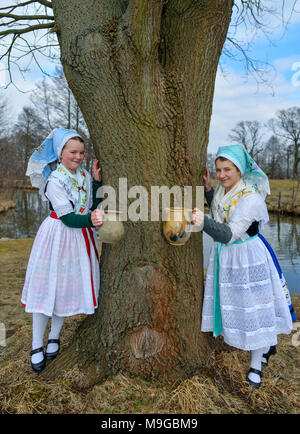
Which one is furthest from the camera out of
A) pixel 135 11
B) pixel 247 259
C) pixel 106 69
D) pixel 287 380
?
pixel 287 380

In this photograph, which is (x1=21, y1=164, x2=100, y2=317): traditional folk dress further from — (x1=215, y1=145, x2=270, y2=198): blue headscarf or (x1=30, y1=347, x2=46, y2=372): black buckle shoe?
(x1=215, y1=145, x2=270, y2=198): blue headscarf

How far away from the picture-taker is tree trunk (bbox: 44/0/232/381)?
79.8 inches

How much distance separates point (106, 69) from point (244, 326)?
1.95m

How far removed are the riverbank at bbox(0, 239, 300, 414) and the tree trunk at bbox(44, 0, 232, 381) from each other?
0.36 ft

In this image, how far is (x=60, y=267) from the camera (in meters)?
2.31

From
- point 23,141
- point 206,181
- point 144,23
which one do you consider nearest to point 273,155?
point 23,141

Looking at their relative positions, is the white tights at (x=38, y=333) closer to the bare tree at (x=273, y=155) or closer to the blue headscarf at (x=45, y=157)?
the blue headscarf at (x=45, y=157)

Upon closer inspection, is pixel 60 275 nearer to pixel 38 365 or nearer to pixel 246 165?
pixel 38 365

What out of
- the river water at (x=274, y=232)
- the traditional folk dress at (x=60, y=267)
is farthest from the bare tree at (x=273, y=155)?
the traditional folk dress at (x=60, y=267)

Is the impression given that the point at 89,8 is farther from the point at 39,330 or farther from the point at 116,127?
the point at 39,330

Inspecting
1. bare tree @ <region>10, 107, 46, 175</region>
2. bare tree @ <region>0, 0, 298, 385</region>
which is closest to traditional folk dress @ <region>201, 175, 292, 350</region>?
bare tree @ <region>0, 0, 298, 385</region>

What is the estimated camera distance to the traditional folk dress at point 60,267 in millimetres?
2279

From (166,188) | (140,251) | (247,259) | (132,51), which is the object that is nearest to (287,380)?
(247,259)

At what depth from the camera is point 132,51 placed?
195 centimetres
